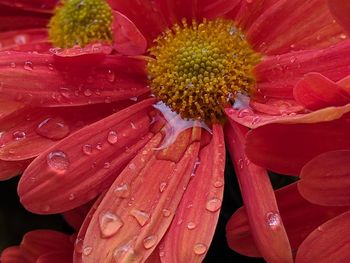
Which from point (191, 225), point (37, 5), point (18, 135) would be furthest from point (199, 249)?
point (37, 5)

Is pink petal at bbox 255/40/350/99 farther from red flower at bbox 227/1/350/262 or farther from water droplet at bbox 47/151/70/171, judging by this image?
water droplet at bbox 47/151/70/171

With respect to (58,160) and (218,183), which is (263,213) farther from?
(58,160)

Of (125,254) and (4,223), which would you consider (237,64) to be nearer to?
(125,254)

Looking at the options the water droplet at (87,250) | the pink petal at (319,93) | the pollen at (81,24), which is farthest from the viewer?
the pollen at (81,24)

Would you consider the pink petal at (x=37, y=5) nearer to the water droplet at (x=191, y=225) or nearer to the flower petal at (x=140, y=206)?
the flower petal at (x=140, y=206)

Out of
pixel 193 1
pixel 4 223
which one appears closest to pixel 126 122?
pixel 193 1

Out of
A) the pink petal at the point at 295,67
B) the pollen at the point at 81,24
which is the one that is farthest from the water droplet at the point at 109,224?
the pollen at the point at 81,24
